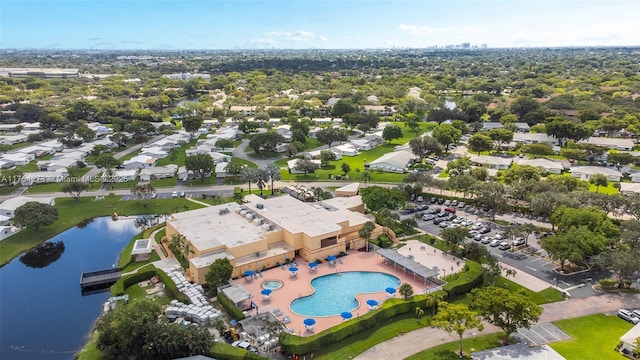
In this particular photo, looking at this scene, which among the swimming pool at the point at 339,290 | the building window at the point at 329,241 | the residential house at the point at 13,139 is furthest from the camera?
the residential house at the point at 13,139

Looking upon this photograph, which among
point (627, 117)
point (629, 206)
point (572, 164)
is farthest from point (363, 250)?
point (627, 117)

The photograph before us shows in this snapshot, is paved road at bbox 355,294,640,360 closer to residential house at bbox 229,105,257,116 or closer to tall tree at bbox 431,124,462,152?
tall tree at bbox 431,124,462,152

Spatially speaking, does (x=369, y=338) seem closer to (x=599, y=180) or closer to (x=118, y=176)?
(x=599, y=180)

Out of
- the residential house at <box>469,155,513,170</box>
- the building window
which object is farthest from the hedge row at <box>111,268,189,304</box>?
the residential house at <box>469,155,513,170</box>

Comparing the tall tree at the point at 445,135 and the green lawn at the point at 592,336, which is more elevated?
the tall tree at the point at 445,135

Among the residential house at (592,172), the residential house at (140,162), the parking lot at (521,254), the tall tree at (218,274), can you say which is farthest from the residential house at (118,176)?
the residential house at (592,172)

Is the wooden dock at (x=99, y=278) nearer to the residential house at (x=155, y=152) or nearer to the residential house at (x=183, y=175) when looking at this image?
the residential house at (x=183, y=175)
